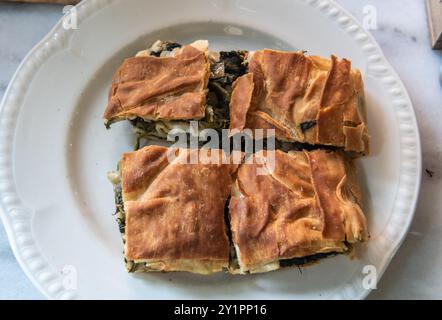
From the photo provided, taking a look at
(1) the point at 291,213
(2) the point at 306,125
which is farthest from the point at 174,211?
(2) the point at 306,125

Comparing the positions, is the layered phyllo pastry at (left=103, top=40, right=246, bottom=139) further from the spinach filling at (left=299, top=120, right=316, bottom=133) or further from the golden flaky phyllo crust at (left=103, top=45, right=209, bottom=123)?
the spinach filling at (left=299, top=120, right=316, bottom=133)

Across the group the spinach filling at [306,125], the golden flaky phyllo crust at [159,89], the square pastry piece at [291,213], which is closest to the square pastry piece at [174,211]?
the square pastry piece at [291,213]

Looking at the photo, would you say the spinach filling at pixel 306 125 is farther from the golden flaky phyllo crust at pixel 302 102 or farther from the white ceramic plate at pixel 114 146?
the white ceramic plate at pixel 114 146

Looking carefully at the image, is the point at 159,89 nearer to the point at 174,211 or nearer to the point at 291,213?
the point at 174,211

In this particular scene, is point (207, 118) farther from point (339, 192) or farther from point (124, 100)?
point (339, 192)

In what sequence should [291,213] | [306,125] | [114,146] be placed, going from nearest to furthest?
[291,213] → [306,125] → [114,146]

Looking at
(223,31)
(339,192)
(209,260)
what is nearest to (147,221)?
(209,260)
